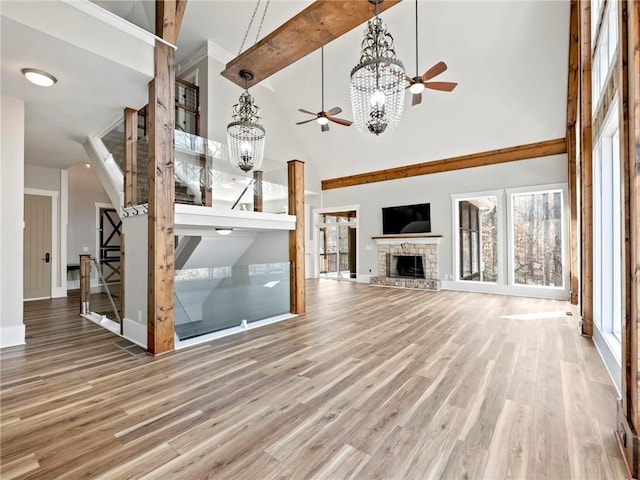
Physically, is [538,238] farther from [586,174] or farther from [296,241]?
[296,241]

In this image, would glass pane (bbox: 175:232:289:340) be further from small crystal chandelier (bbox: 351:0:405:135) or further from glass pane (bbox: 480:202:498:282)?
glass pane (bbox: 480:202:498:282)

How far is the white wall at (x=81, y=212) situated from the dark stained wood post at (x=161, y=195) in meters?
6.11

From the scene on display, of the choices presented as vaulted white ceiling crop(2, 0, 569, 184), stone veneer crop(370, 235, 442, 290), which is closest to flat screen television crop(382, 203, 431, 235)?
stone veneer crop(370, 235, 442, 290)

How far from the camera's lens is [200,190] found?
452 centimetres

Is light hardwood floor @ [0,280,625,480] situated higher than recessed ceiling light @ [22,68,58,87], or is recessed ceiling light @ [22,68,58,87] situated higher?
recessed ceiling light @ [22,68,58,87]

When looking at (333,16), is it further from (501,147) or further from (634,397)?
(501,147)

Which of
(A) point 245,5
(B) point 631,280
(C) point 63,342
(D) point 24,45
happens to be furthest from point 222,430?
(A) point 245,5

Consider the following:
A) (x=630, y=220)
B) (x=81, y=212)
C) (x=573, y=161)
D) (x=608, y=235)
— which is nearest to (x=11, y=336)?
(x=81, y=212)

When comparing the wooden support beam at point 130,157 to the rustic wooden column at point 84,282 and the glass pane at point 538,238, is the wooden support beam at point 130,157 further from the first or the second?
the glass pane at point 538,238

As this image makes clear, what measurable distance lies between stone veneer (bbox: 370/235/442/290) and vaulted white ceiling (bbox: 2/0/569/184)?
2.21 meters

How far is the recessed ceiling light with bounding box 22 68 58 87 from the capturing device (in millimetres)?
3223

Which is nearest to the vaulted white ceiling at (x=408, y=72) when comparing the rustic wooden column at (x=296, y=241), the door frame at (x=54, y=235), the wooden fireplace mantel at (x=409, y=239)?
the door frame at (x=54, y=235)

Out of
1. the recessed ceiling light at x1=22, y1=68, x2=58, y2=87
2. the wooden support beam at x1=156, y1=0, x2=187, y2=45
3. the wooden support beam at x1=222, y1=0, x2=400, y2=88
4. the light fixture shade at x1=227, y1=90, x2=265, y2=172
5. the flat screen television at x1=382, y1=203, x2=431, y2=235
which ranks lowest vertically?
the flat screen television at x1=382, y1=203, x2=431, y2=235

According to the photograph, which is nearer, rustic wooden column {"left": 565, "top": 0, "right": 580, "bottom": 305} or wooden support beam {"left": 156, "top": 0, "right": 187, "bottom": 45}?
wooden support beam {"left": 156, "top": 0, "right": 187, "bottom": 45}
